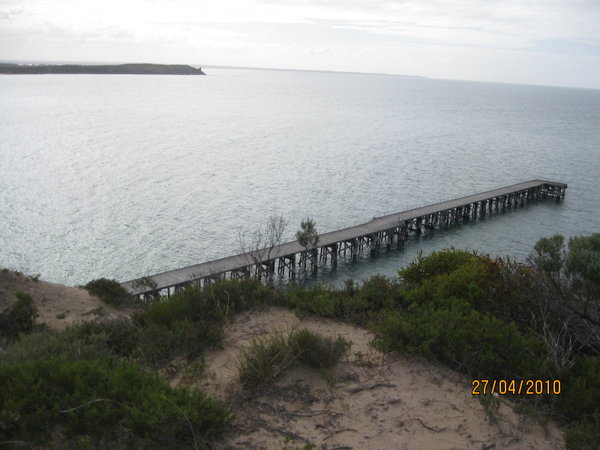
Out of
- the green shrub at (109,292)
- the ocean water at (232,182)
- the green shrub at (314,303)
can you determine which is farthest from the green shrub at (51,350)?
the ocean water at (232,182)

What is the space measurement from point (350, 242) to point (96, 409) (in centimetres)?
3217

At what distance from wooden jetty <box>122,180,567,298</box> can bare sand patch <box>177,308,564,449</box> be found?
13.0 m

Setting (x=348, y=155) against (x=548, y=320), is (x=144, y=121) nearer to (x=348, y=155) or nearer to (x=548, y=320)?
(x=348, y=155)

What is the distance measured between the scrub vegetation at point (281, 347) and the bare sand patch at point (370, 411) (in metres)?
0.28

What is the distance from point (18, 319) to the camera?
534 inches

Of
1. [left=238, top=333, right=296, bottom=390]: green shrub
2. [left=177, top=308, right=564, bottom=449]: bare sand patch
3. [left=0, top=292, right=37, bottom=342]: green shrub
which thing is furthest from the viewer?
[left=0, top=292, right=37, bottom=342]: green shrub

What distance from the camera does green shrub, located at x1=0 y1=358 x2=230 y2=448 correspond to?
577 centimetres

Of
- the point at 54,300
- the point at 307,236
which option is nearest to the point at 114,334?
the point at 54,300

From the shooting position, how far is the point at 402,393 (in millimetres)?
8047

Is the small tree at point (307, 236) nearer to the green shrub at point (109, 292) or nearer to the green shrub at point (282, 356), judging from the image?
the green shrub at point (109, 292)

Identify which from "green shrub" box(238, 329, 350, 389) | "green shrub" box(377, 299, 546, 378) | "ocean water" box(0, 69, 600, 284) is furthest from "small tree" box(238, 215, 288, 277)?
"green shrub" box(238, 329, 350, 389)

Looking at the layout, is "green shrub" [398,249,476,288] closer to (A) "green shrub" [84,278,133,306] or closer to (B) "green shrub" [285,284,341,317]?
(B) "green shrub" [285,284,341,317]

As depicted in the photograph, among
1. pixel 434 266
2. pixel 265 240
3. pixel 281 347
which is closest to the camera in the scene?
pixel 281 347

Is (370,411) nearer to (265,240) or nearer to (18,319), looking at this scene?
(18,319)
